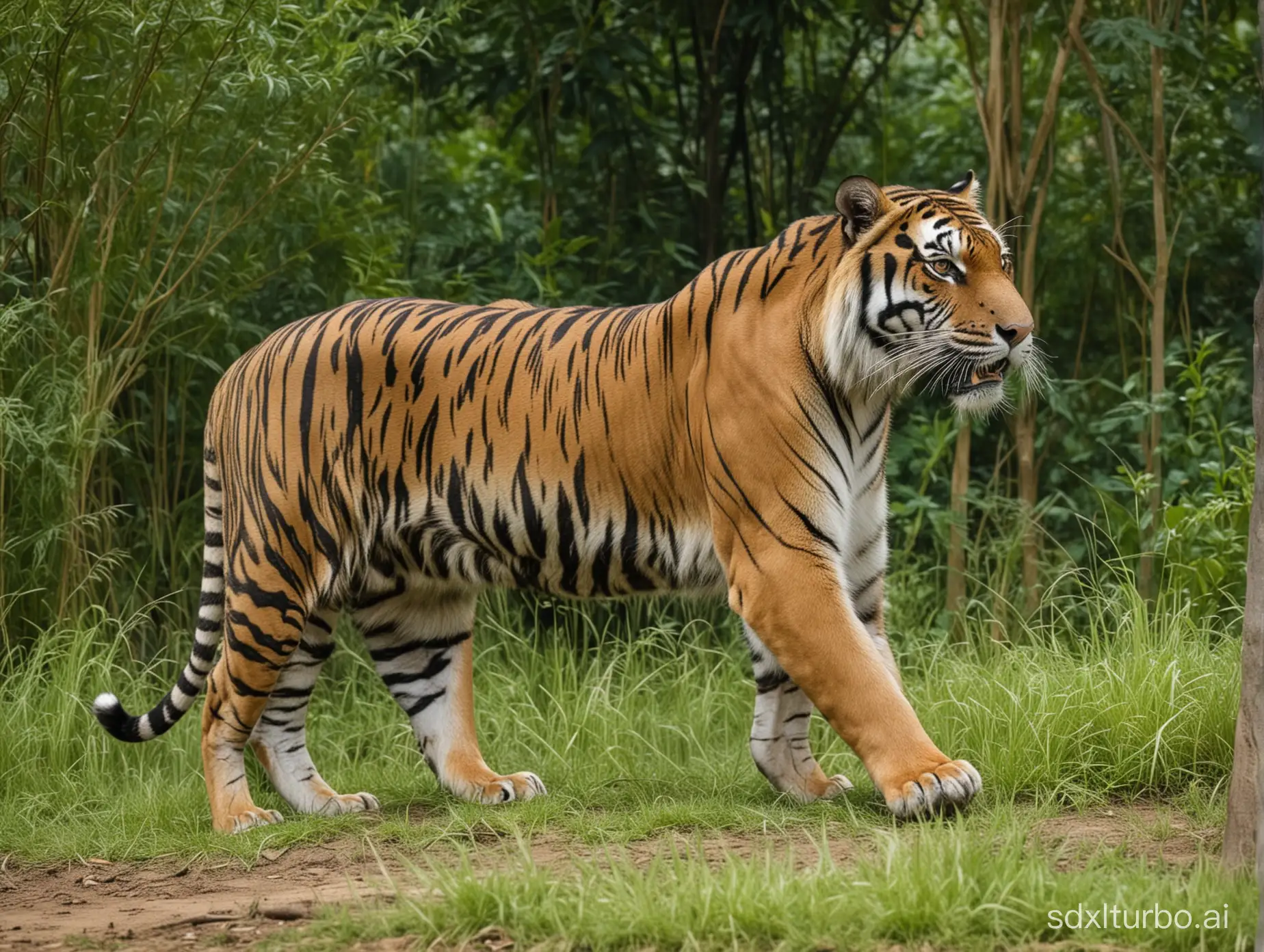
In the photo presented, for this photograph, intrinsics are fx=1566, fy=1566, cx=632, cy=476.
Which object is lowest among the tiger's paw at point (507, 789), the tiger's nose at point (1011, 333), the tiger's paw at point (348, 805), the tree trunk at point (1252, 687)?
the tiger's paw at point (348, 805)

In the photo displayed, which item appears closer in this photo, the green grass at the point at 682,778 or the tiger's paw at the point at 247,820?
the green grass at the point at 682,778

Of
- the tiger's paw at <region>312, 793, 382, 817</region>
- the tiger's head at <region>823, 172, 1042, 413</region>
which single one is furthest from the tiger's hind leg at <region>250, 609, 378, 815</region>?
the tiger's head at <region>823, 172, 1042, 413</region>

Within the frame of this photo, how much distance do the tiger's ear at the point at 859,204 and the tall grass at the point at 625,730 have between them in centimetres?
146

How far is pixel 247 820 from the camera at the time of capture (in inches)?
176

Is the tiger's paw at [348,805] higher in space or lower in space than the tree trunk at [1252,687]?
lower

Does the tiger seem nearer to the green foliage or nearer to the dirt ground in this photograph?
the dirt ground

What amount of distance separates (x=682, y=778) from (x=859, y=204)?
180 centimetres

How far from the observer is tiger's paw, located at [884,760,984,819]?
3.73m

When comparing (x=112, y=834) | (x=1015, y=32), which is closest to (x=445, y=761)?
(x=112, y=834)

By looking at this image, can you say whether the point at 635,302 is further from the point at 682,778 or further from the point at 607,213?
the point at 682,778

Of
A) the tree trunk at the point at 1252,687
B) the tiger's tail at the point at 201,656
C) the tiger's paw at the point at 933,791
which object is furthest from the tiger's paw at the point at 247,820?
the tree trunk at the point at 1252,687

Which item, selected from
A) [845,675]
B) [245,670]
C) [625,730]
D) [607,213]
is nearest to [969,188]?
[845,675]

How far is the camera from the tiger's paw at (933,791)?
147 inches

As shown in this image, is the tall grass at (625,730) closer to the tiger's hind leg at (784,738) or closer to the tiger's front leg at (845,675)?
the tiger's hind leg at (784,738)
